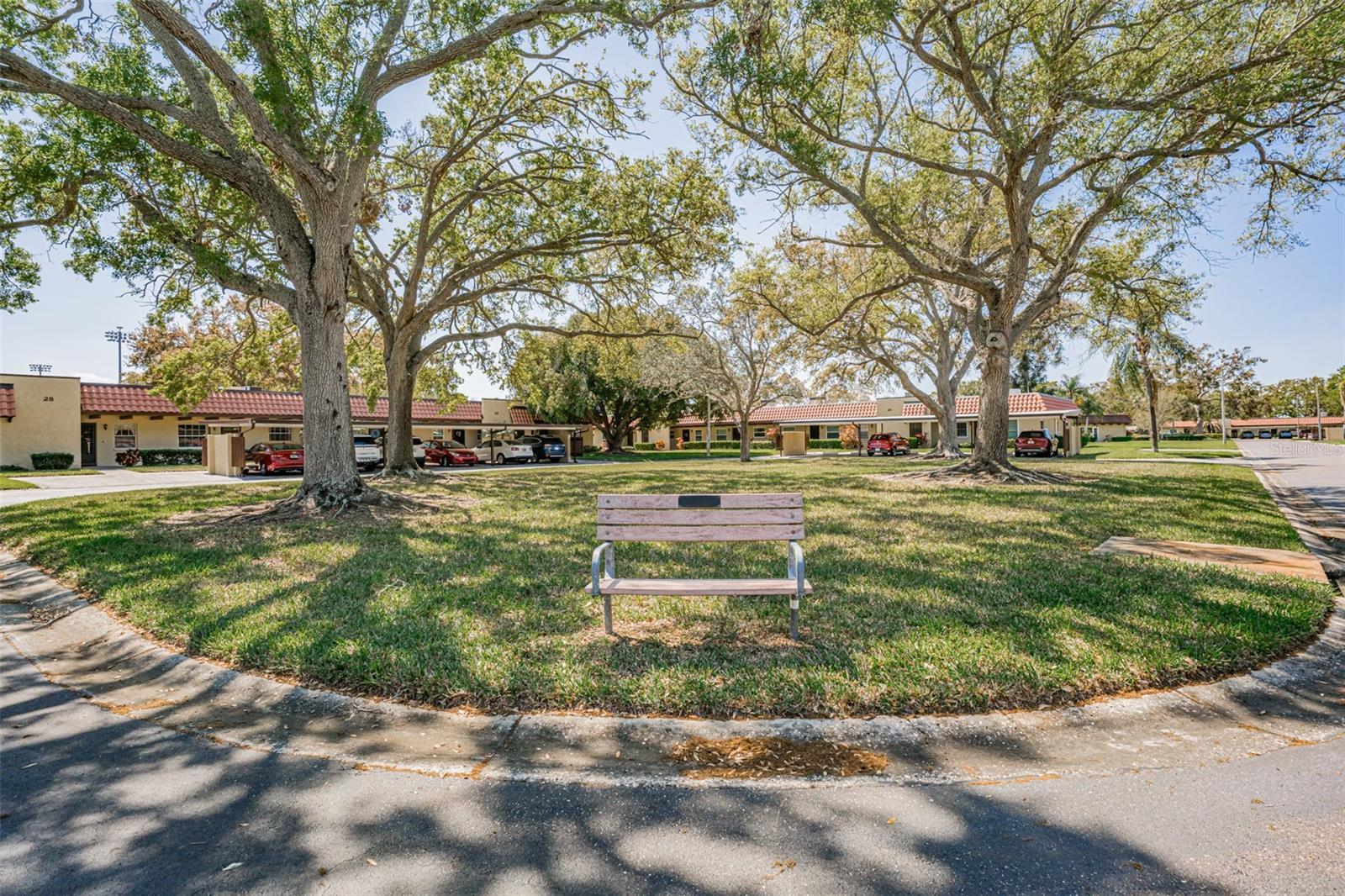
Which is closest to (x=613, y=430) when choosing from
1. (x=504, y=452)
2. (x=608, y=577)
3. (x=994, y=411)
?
(x=504, y=452)

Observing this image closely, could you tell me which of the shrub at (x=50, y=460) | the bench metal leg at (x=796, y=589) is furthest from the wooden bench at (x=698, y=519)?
the shrub at (x=50, y=460)

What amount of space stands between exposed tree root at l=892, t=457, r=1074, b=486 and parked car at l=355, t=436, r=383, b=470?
22173 mm

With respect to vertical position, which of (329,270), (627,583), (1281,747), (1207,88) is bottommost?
(1281,747)

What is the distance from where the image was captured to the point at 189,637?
15.0ft

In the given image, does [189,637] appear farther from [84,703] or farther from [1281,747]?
[1281,747]

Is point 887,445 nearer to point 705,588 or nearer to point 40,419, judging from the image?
point 705,588

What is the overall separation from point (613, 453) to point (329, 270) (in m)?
37.3

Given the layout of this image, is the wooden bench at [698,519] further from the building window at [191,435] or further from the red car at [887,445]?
the building window at [191,435]

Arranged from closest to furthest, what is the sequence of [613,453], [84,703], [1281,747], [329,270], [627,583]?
[1281,747]
[84,703]
[627,583]
[329,270]
[613,453]

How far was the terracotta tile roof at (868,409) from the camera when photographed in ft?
154

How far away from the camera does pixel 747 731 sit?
10.6 feet

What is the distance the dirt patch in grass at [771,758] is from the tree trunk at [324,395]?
30.7ft

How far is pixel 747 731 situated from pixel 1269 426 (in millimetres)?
133777

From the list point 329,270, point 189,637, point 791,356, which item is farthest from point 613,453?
point 189,637
